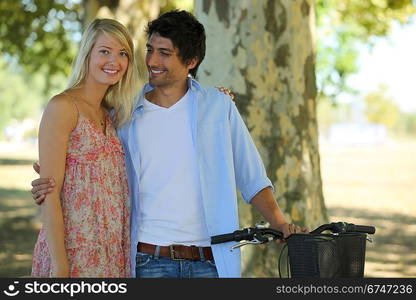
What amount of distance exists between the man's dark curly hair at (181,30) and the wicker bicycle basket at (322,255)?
53.2 inches

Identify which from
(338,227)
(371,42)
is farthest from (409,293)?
(371,42)

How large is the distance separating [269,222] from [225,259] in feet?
1.14

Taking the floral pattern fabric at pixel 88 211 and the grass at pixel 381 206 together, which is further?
the grass at pixel 381 206

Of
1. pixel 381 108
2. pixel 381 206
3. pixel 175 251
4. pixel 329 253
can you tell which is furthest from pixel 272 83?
pixel 381 108

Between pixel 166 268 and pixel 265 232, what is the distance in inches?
22.7

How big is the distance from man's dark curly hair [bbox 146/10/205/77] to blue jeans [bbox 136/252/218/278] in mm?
1122

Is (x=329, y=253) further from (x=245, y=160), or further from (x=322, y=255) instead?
(x=245, y=160)

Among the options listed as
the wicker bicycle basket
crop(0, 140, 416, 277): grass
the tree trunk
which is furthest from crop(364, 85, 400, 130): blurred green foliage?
the wicker bicycle basket

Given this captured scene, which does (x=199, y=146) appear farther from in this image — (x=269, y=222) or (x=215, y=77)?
(x=215, y=77)

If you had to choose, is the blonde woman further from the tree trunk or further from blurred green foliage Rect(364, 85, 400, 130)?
blurred green foliage Rect(364, 85, 400, 130)

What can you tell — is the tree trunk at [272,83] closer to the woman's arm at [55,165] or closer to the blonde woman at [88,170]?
the blonde woman at [88,170]

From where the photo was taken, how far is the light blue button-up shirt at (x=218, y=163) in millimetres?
4496

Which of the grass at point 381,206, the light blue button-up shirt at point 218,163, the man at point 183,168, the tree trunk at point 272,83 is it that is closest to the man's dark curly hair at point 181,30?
the man at point 183,168

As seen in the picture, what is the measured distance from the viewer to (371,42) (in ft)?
92.6
